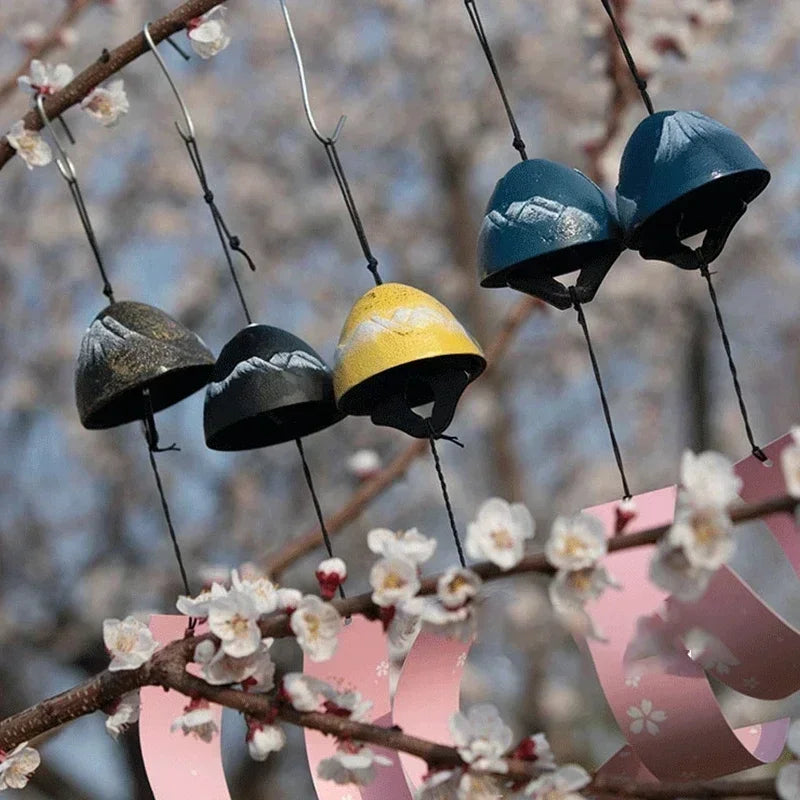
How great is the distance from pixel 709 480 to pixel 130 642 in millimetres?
467

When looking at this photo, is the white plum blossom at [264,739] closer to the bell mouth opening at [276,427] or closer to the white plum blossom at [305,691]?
the white plum blossom at [305,691]

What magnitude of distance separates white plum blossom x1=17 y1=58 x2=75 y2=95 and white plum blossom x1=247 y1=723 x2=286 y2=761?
748mm

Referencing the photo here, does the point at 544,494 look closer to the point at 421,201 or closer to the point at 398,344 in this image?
the point at 421,201

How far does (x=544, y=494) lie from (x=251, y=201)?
195 cm

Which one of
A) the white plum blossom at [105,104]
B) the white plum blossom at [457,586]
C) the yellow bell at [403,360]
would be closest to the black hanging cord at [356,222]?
the yellow bell at [403,360]

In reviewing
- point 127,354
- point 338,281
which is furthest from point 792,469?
point 338,281

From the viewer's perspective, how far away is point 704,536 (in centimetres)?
72

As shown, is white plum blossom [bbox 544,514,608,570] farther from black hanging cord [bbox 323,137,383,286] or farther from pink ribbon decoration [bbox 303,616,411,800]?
black hanging cord [bbox 323,137,383,286]

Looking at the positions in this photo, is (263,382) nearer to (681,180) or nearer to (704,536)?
(681,180)

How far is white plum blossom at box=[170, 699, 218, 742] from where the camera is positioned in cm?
90

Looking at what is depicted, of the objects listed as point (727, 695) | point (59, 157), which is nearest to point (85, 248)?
point (727, 695)

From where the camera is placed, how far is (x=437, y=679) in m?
1.01

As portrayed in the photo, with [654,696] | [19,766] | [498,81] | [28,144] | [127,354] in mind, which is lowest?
[654,696]

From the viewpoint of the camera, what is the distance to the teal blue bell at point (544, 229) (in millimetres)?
1069
